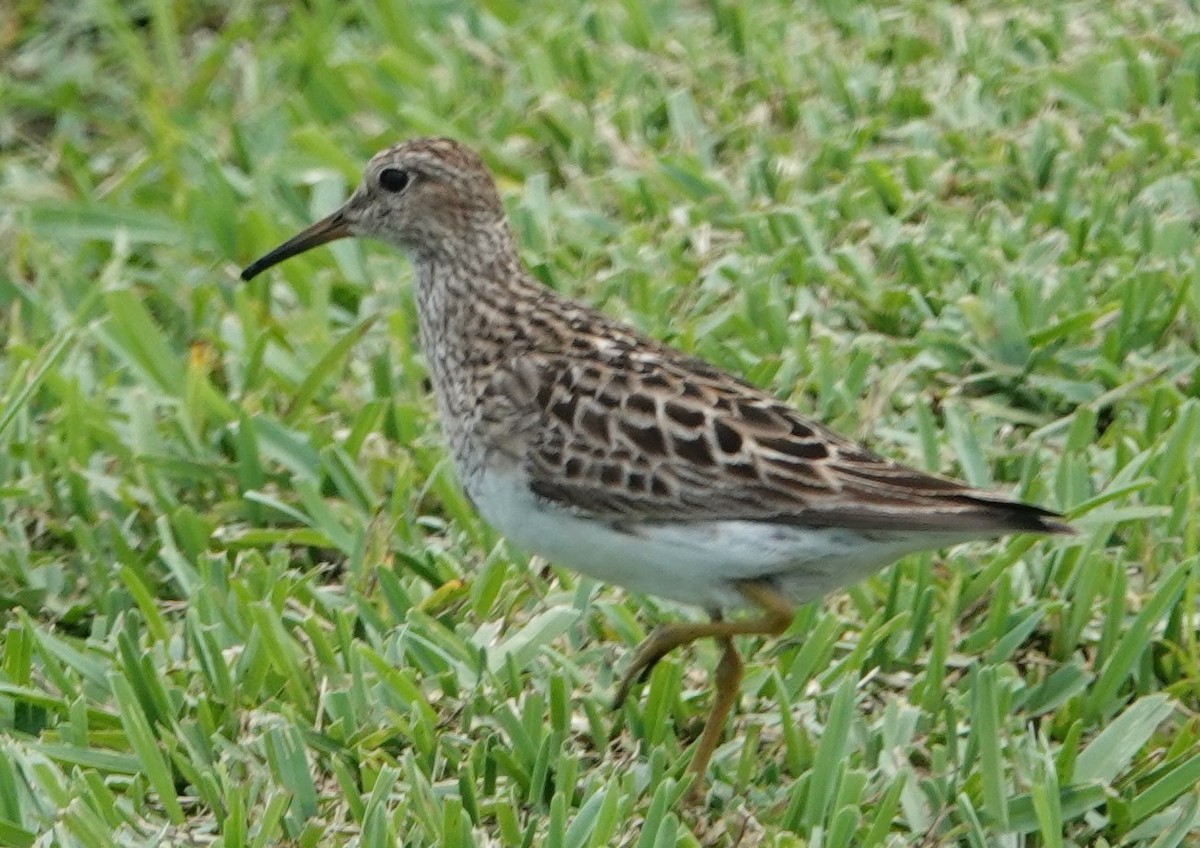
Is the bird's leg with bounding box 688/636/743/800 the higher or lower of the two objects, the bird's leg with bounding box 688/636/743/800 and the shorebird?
the lower

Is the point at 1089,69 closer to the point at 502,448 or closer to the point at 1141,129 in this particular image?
the point at 1141,129

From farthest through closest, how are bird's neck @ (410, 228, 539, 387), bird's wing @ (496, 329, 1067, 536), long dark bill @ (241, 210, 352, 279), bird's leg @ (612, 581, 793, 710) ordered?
long dark bill @ (241, 210, 352, 279)
bird's neck @ (410, 228, 539, 387)
bird's leg @ (612, 581, 793, 710)
bird's wing @ (496, 329, 1067, 536)

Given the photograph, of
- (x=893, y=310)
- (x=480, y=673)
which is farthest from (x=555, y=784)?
(x=893, y=310)

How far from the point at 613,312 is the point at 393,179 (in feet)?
3.46

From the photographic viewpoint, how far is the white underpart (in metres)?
4.76

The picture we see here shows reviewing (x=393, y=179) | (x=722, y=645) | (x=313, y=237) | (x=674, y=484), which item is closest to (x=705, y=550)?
(x=674, y=484)

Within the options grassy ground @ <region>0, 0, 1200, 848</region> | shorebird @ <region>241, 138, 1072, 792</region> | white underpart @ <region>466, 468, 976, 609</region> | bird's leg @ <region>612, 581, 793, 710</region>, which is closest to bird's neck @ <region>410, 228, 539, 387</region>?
shorebird @ <region>241, 138, 1072, 792</region>

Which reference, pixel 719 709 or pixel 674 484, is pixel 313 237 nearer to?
pixel 674 484

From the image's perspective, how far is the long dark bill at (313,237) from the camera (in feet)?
20.0

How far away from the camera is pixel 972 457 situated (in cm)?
588

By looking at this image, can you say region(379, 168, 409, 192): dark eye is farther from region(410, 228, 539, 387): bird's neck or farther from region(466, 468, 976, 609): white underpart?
region(466, 468, 976, 609): white underpart

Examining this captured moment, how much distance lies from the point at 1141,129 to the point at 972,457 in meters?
1.85

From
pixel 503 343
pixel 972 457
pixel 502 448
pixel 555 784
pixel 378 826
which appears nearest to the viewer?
pixel 378 826

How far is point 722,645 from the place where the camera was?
512 centimetres
